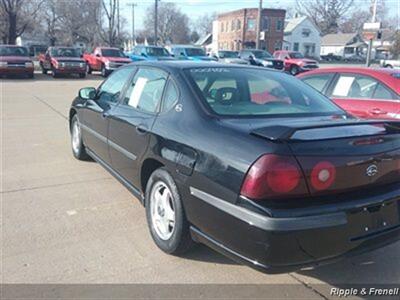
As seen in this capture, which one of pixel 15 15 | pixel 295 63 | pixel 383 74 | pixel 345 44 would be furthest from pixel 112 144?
pixel 345 44

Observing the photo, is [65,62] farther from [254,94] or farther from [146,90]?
[254,94]

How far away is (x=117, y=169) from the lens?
4.56 meters

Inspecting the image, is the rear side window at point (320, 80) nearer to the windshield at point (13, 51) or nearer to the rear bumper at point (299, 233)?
the rear bumper at point (299, 233)

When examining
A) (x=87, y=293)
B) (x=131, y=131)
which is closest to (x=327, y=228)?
(x=87, y=293)

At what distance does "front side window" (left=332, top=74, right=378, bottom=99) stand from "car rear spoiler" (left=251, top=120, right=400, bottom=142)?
3263 mm

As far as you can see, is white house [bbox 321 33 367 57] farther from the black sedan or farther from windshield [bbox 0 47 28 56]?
the black sedan

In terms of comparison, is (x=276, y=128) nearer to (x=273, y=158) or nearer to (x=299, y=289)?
(x=273, y=158)

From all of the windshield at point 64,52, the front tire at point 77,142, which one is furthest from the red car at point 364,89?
the windshield at point 64,52

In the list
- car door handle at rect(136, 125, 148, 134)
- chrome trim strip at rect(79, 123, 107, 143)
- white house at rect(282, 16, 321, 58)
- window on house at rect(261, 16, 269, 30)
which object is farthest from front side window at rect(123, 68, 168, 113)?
white house at rect(282, 16, 321, 58)

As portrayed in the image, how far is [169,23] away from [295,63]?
242 feet

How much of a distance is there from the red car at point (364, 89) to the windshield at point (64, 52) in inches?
804

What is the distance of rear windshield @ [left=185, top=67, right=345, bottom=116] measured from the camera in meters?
3.49

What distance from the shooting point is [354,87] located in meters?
6.43

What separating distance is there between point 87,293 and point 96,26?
65173 millimetres
